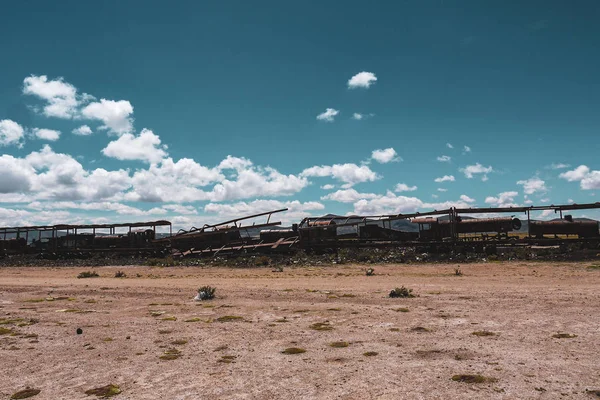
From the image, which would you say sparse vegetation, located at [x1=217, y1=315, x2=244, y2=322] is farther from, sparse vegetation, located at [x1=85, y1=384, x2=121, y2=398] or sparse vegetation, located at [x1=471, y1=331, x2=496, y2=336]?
sparse vegetation, located at [x1=471, y1=331, x2=496, y2=336]

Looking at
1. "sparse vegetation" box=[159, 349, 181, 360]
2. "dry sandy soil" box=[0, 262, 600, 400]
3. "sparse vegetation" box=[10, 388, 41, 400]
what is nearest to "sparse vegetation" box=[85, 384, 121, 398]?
"dry sandy soil" box=[0, 262, 600, 400]

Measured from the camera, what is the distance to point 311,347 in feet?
19.9

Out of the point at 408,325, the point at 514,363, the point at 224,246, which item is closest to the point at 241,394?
the point at 514,363

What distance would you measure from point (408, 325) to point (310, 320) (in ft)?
6.25

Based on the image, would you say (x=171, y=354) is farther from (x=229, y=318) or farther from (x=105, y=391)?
(x=229, y=318)

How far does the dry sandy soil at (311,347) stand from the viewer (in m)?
4.43

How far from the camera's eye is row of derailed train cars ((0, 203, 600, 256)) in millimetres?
27344

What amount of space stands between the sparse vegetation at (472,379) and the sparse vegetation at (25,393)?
4.70 meters

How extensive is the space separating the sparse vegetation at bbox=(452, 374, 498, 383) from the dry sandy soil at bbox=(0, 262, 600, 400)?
8 cm

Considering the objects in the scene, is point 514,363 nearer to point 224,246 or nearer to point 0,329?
point 0,329

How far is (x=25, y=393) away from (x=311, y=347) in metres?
3.62

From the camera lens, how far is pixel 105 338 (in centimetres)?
691

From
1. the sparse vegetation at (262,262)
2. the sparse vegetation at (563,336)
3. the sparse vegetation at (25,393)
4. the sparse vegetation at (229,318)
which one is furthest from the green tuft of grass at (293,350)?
the sparse vegetation at (262,262)

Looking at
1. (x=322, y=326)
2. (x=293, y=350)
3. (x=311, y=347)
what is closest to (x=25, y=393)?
(x=293, y=350)
